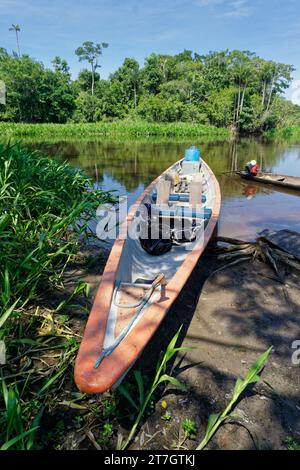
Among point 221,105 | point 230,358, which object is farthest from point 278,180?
point 221,105

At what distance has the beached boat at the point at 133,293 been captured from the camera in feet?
5.93

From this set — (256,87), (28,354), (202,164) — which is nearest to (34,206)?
(28,354)

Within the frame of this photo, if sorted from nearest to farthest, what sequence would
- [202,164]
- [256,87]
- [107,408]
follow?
1. [107,408]
2. [202,164]
3. [256,87]

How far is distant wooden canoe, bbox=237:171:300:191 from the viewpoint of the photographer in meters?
10.7

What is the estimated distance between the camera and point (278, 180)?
11297 millimetres

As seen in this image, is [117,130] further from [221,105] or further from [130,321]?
[130,321]

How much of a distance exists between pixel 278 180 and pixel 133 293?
10539 mm

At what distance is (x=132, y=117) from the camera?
41.6 m

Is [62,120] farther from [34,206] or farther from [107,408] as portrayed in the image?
[107,408]

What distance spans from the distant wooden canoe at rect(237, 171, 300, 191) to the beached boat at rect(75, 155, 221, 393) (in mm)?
6759

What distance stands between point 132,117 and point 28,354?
43.5m

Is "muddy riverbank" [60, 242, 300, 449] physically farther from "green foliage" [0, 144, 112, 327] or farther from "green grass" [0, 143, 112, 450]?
"green foliage" [0, 144, 112, 327]

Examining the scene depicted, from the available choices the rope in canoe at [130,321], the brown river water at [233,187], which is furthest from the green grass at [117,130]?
the rope in canoe at [130,321]

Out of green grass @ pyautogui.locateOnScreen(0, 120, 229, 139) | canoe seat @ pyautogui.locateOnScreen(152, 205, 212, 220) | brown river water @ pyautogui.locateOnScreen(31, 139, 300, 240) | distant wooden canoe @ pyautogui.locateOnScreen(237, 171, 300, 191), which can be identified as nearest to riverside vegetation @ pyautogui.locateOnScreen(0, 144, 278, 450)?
canoe seat @ pyautogui.locateOnScreen(152, 205, 212, 220)
